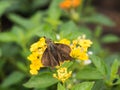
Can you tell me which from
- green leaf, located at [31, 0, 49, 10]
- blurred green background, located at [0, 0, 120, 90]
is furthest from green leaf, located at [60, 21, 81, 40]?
green leaf, located at [31, 0, 49, 10]

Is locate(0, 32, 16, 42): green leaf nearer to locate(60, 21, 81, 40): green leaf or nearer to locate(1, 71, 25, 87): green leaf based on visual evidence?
locate(1, 71, 25, 87): green leaf

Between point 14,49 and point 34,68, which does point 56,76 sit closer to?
point 34,68

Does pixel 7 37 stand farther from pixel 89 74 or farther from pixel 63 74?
pixel 63 74

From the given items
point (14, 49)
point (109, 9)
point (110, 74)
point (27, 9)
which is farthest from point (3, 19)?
point (110, 74)

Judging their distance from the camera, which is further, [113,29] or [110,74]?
[113,29]

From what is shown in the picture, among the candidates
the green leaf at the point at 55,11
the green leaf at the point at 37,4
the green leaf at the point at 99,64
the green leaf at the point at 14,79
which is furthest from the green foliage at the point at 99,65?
the green leaf at the point at 37,4

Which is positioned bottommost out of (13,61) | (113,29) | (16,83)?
(16,83)
